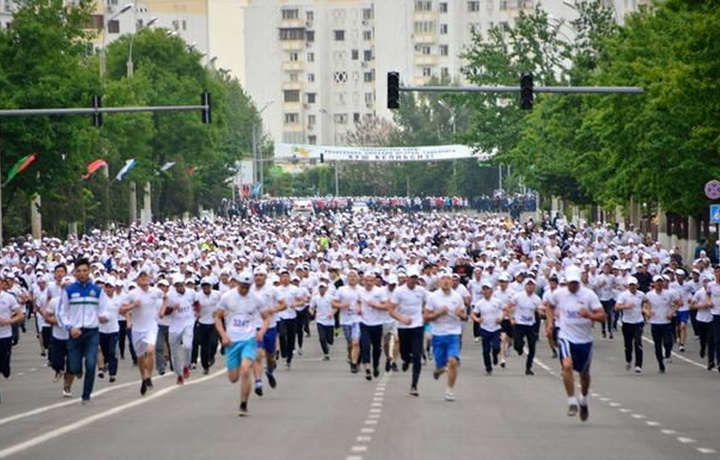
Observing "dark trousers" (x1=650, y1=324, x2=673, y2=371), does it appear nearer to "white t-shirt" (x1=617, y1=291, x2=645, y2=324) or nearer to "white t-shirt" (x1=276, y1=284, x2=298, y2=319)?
"white t-shirt" (x1=617, y1=291, x2=645, y2=324)

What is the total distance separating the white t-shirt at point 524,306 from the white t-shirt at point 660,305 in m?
2.18

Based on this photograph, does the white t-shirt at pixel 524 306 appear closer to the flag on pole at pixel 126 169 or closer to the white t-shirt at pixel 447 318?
the white t-shirt at pixel 447 318

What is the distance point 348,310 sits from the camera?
35.3 metres

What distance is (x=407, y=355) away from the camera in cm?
2953

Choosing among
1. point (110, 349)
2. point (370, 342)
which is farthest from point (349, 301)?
point (110, 349)

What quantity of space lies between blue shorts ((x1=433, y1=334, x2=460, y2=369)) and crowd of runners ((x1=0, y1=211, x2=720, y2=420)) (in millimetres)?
20

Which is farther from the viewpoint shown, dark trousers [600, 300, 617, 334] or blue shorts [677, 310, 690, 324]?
dark trousers [600, 300, 617, 334]

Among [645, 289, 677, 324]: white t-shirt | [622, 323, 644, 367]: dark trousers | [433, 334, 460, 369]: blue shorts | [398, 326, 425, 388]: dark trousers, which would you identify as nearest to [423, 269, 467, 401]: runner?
[433, 334, 460, 369]: blue shorts

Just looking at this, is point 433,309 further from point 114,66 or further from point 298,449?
point 114,66

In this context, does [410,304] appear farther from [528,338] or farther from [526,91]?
[526,91]

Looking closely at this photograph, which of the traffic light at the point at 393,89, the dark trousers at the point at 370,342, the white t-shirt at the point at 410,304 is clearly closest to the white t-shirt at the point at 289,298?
the dark trousers at the point at 370,342

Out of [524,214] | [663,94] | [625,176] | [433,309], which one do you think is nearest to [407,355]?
[433,309]

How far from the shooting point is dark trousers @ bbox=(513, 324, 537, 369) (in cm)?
3450

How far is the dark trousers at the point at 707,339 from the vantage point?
35.6 metres
